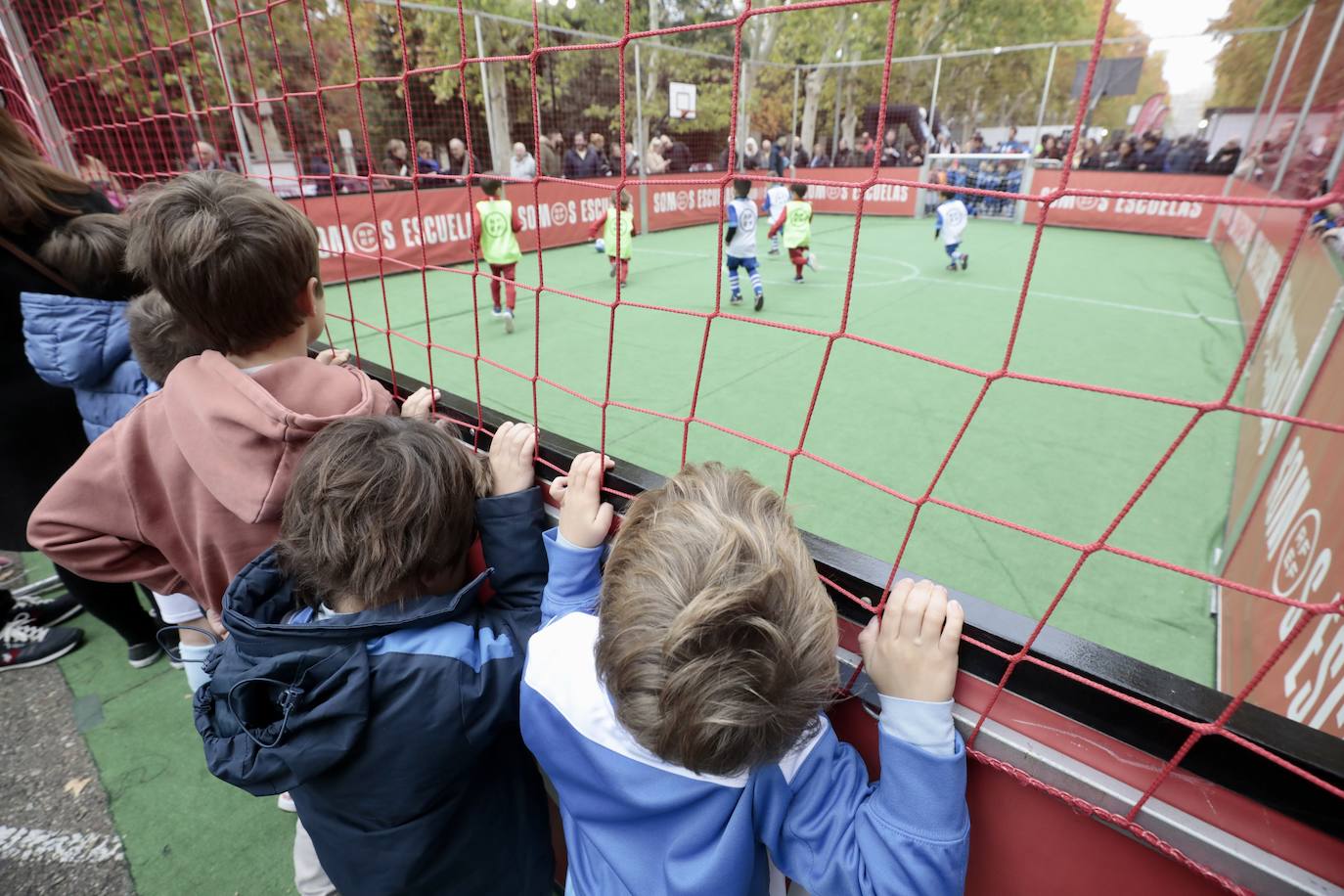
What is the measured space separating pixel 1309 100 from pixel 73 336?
6.50 m

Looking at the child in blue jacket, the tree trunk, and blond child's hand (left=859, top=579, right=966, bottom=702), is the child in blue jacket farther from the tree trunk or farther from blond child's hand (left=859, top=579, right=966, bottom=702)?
the tree trunk

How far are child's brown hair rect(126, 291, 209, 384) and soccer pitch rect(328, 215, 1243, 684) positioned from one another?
420 mm

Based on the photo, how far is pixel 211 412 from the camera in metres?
1.05

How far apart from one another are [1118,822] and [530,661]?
730 millimetres

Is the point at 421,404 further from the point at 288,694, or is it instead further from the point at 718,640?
the point at 718,640

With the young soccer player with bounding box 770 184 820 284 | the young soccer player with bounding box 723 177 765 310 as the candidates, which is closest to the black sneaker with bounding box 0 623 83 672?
the young soccer player with bounding box 723 177 765 310

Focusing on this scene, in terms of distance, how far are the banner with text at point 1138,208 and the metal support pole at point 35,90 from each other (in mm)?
11341

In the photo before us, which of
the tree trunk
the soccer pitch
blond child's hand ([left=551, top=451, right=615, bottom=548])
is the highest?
the tree trunk

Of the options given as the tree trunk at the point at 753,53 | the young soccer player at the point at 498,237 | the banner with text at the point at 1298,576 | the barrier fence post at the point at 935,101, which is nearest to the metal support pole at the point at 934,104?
the barrier fence post at the point at 935,101

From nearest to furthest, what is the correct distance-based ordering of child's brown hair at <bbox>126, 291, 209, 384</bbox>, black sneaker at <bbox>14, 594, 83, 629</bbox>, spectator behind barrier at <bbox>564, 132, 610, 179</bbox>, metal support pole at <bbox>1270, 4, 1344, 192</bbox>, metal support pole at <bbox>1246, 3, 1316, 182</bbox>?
child's brown hair at <bbox>126, 291, 209, 384</bbox>, black sneaker at <bbox>14, 594, 83, 629</bbox>, metal support pole at <bbox>1270, 4, 1344, 192</bbox>, metal support pole at <bbox>1246, 3, 1316, 182</bbox>, spectator behind barrier at <bbox>564, 132, 610, 179</bbox>

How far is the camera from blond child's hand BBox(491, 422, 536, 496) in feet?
3.91

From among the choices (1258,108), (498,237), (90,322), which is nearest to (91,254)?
(90,322)

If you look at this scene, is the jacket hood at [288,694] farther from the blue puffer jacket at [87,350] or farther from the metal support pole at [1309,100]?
the metal support pole at [1309,100]

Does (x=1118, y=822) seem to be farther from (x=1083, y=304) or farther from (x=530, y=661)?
(x=1083, y=304)
